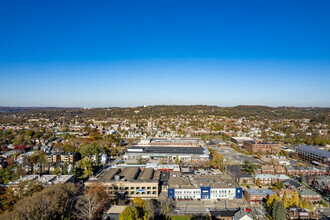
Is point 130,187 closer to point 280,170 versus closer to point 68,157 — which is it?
point 68,157

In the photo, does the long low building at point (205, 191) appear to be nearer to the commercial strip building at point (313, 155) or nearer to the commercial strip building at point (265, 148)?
the commercial strip building at point (313, 155)

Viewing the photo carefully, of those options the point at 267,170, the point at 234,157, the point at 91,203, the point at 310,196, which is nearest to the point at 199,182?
the point at 310,196

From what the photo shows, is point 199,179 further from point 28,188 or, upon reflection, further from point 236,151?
point 236,151

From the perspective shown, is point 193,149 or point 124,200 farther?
point 193,149

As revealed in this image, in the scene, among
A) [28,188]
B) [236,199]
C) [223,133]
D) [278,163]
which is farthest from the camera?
[223,133]

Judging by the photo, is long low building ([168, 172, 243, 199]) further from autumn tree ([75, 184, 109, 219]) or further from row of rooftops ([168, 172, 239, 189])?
autumn tree ([75, 184, 109, 219])

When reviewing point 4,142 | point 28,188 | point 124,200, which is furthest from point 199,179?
point 4,142

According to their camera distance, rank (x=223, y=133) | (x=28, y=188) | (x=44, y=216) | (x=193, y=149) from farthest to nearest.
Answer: (x=223, y=133) < (x=193, y=149) < (x=28, y=188) < (x=44, y=216)

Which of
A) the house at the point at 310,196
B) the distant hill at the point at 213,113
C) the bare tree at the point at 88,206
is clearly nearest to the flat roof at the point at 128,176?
the bare tree at the point at 88,206
